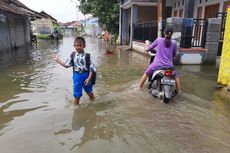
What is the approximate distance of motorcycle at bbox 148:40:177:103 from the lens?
535 centimetres

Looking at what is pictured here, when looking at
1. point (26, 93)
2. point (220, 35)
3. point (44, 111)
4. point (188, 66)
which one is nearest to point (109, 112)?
point (44, 111)

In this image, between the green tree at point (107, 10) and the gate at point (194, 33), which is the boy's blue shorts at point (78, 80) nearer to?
the gate at point (194, 33)

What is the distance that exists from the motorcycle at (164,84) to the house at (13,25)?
36.7ft

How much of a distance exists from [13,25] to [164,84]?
1882 cm

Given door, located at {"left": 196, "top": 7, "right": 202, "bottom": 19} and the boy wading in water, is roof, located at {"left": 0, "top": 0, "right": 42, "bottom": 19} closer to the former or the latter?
the boy wading in water

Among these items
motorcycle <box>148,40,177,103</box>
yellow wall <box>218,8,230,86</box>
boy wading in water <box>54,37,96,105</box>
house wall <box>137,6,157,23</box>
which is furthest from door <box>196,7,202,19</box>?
boy wading in water <box>54,37,96,105</box>

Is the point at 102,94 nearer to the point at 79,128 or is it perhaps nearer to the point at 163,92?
the point at 163,92

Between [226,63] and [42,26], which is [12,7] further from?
[42,26]

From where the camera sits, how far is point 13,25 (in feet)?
68.2

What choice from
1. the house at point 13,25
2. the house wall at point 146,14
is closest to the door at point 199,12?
the house wall at point 146,14

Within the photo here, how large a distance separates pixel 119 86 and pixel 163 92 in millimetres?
1936

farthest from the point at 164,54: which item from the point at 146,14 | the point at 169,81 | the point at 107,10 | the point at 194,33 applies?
the point at 107,10

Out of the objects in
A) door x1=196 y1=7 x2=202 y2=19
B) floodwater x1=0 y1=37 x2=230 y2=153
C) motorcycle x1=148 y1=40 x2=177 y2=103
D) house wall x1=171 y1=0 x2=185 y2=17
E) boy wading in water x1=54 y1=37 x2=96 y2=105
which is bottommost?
floodwater x1=0 y1=37 x2=230 y2=153

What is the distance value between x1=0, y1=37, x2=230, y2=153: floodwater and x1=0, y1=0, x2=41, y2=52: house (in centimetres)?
966
